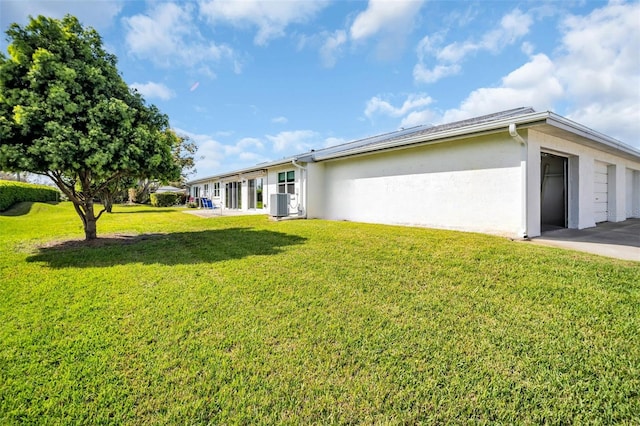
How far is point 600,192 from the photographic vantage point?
11.4 meters

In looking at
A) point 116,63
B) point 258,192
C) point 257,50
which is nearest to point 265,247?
point 116,63

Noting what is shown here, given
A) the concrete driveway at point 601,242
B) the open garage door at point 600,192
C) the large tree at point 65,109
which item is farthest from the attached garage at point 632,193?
the large tree at point 65,109

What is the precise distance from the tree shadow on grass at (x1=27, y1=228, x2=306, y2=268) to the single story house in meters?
4.61

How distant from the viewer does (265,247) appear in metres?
7.38

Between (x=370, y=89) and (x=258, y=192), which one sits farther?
(x=258, y=192)

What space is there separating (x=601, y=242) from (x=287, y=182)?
40.5ft

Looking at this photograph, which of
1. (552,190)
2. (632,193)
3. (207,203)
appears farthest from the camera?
(207,203)

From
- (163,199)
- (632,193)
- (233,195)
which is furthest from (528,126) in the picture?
(163,199)

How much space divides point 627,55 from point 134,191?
42.1 metres

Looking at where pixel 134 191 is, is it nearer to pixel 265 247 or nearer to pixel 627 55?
pixel 265 247

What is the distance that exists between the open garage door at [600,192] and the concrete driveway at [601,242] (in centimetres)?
235

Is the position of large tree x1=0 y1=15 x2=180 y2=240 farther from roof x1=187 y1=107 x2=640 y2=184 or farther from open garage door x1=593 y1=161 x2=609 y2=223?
open garage door x1=593 y1=161 x2=609 y2=223

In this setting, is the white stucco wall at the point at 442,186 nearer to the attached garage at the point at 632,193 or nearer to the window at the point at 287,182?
the window at the point at 287,182

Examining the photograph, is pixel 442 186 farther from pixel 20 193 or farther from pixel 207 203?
pixel 20 193
